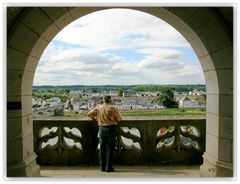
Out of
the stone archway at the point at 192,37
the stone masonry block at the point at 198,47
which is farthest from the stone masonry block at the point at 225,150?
the stone masonry block at the point at 198,47

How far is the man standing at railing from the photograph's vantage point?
488 centimetres

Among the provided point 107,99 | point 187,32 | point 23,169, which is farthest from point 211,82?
point 23,169

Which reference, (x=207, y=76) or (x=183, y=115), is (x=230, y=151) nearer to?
(x=207, y=76)

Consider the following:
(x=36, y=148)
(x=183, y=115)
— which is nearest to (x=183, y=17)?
(x=183, y=115)

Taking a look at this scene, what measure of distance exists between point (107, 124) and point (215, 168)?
1.64 meters

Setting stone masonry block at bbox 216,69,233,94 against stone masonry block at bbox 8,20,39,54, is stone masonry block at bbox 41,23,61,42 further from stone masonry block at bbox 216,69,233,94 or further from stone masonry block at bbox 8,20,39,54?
Result: stone masonry block at bbox 216,69,233,94

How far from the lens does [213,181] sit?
3.82 m

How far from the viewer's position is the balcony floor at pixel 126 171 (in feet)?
16.1

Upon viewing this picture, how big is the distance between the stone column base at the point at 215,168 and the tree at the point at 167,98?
811 millimetres

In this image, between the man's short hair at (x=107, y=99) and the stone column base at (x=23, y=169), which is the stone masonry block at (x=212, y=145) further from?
the stone column base at (x=23, y=169)

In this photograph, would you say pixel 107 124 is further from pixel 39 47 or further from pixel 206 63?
pixel 206 63

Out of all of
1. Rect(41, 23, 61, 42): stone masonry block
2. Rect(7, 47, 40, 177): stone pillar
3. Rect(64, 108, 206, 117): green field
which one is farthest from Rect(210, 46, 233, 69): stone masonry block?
Rect(7, 47, 40, 177): stone pillar

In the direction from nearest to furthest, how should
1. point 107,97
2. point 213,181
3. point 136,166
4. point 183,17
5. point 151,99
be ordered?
1. point 213,181
2. point 183,17
3. point 151,99
4. point 107,97
5. point 136,166

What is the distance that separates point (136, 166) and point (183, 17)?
2.58 metres
